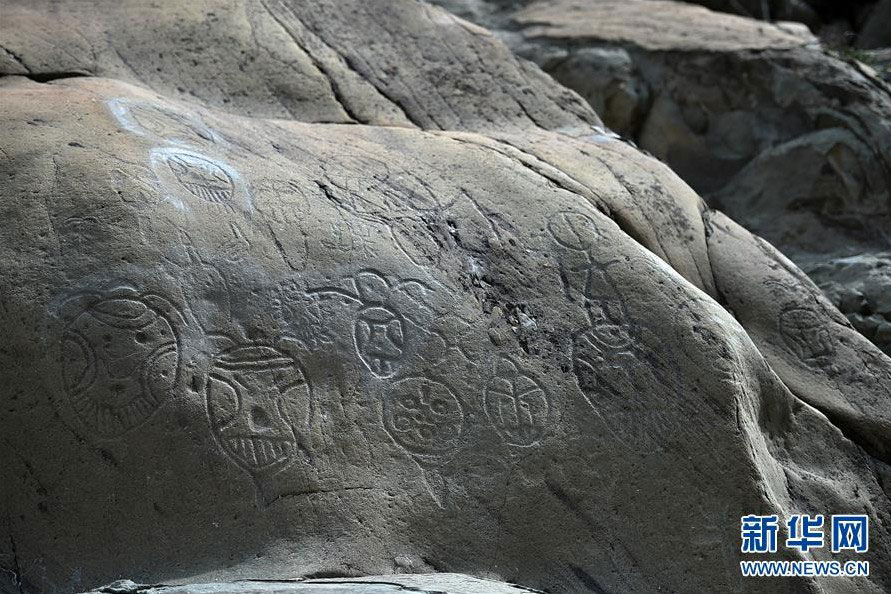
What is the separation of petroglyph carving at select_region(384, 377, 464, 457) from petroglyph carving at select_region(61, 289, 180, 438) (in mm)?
597

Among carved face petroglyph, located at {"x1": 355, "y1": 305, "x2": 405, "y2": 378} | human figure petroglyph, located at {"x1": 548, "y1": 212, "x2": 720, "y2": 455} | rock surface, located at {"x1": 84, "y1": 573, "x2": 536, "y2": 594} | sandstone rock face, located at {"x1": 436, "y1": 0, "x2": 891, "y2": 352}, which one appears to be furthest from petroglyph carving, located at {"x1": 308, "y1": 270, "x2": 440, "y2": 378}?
sandstone rock face, located at {"x1": 436, "y1": 0, "x2": 891, "y2": 352}

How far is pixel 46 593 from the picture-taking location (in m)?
2.67

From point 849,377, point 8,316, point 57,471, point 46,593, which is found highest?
point 8,316

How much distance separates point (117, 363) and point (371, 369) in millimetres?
676

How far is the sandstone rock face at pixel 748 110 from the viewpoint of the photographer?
5.34 meters

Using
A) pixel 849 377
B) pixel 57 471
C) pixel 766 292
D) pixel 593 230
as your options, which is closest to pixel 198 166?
pixel 57 471

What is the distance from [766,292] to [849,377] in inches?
16.2

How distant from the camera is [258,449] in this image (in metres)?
2.84

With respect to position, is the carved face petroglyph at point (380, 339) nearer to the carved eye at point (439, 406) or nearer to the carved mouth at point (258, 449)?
the carved eye at point (439, 406)

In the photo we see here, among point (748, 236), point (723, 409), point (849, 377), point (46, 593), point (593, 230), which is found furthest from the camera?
point (748, 236)

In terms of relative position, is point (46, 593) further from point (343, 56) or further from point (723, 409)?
point (343, 56)

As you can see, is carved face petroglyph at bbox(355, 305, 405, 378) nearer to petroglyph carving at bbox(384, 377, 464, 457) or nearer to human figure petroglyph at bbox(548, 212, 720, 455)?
petroglyph carving at bbox(384, 377, 464, 457)

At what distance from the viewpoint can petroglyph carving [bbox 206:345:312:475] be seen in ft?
9.27

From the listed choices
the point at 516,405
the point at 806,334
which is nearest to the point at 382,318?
the point at 516,405
